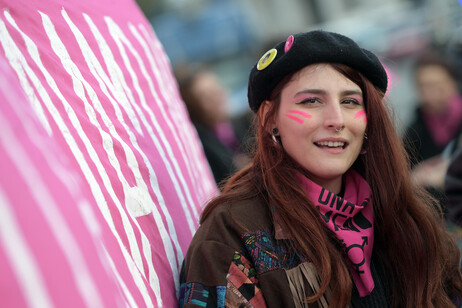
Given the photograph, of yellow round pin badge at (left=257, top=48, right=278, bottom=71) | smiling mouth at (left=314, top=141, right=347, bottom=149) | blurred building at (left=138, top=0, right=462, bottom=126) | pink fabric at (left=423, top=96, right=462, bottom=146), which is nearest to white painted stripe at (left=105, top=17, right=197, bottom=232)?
yellow round pin badge at (left=257, top=48, right=278, bottom=71)

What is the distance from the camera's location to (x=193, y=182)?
2.79 m

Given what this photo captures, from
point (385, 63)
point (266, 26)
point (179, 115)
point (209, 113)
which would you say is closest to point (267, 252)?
point (179, 115)

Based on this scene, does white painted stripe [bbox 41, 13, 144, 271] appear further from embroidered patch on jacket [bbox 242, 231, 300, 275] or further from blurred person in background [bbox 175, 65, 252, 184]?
blurred person in background [bbox 175, 65, 252, 184]

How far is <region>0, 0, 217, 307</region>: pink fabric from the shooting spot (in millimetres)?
1047

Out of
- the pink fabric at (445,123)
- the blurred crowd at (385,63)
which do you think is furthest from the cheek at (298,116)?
the pink fabric at (445,123)

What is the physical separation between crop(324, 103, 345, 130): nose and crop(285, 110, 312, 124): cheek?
2.4 inches

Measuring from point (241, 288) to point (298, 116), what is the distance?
624mm

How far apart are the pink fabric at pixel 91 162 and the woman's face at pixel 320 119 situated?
0.55 meters

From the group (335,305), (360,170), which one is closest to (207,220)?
(335,305)

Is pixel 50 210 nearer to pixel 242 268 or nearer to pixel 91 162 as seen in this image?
pixel 91 162

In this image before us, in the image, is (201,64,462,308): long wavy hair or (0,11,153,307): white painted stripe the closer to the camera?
(0,11,153,307): white painted stripe

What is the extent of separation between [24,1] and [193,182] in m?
1.19

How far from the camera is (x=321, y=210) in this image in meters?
2.13

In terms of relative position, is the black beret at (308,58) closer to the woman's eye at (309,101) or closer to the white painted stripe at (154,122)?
the woman's eye at (309,101)
